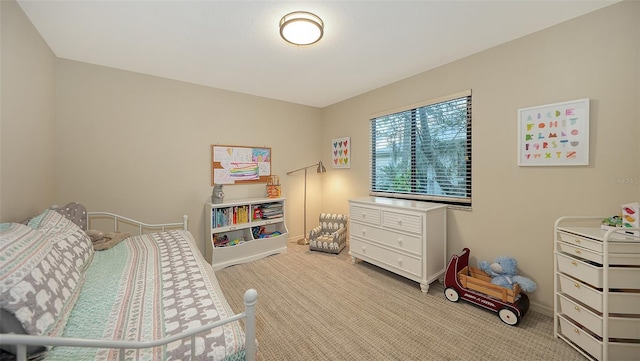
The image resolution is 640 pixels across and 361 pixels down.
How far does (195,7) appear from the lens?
1770mm

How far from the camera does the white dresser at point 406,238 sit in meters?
2.48

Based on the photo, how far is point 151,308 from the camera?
3.92 ft

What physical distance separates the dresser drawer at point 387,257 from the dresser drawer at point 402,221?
1.01ft

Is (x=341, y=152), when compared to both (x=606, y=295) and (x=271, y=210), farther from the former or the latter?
(x=606, y=295)

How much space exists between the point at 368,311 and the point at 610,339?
5.15ft

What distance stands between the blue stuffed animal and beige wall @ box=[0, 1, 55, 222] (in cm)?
396

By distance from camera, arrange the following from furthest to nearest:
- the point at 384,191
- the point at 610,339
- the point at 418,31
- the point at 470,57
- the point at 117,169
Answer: the point at 384,191 → the point at 117,169 → the point at 470,57 → the point at 418,31 → the point at 610,339

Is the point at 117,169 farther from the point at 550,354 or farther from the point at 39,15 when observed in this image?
the point at 550,354

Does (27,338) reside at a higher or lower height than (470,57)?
lower

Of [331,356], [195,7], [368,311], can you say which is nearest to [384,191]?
[368,311]

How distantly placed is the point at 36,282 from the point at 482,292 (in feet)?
9.81

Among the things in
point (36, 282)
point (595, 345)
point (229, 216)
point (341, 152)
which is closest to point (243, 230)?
point (229, 216)

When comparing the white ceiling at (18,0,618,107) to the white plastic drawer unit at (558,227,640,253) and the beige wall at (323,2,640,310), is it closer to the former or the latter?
the beige wall at (323,2,640,310)

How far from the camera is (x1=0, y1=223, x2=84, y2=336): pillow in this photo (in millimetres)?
862
